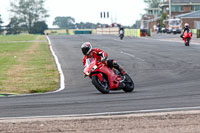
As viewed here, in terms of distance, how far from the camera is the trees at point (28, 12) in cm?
16912

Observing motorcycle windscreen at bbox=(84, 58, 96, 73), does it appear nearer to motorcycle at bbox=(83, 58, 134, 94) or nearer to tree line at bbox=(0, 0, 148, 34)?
motorcycle at bbox=(83, 58, 134, 94)

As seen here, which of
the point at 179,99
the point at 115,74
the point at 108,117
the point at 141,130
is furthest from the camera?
the point at 115,74

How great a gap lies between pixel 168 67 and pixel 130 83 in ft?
27.6

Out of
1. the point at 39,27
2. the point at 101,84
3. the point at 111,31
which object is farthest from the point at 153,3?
the point at 101,84

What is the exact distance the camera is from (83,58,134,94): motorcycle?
12250 millimetres

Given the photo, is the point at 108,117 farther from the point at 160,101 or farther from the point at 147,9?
the point at 147,9

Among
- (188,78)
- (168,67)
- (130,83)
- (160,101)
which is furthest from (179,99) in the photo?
(168,67)

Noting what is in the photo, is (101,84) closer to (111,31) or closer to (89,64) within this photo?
(89,64)

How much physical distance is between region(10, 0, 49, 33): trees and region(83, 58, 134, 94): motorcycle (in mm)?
158324

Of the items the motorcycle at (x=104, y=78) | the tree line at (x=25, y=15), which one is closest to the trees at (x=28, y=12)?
the tree line at (x=25, y=15)

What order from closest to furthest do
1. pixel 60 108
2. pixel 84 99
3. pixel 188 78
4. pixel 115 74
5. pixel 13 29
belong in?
1. pixel 60 108
2. pixel 84 99
3. pixel 115 74
4. pixel 188 78
5. pixel 13 29

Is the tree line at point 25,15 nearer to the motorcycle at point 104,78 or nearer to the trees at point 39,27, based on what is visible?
the trees at point 39,27

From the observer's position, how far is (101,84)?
12.3m

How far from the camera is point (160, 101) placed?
9734 mm
